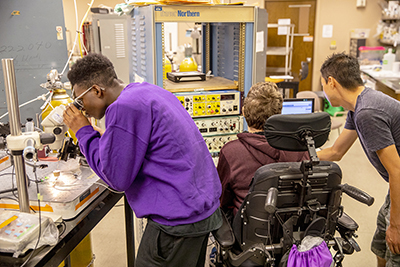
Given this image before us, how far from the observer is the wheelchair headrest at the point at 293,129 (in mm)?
1312

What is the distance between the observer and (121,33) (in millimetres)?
4098

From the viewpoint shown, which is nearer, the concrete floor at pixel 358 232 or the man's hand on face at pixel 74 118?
the man's hand on face at pixel 74 118

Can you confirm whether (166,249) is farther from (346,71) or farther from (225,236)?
(346,71)

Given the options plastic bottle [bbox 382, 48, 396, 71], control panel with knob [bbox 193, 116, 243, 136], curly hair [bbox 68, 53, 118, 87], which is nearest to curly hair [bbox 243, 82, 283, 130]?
curly hair [bbox 68, 53, 118, 87]

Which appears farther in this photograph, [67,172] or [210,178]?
[67,172]


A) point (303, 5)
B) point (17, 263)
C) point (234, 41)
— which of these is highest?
point (303, 5)

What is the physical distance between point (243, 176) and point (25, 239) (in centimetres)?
89

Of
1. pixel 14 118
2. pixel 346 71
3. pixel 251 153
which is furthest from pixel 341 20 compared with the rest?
pixel 14 118

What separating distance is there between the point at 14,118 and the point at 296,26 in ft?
20.8

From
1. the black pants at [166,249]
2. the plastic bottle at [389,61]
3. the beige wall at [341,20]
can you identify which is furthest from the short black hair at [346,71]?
the beige wall at [341,20]

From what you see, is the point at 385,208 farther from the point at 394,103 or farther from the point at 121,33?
the point at 121,33

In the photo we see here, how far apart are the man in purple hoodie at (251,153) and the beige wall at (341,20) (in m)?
5.53

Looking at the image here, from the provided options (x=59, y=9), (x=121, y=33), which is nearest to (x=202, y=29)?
(x=59, y=9)

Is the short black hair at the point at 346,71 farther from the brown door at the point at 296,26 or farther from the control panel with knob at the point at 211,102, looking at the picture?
the brown door at the point at 296,26
